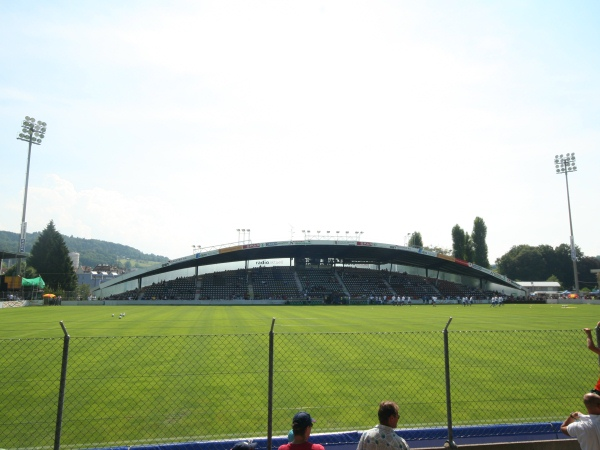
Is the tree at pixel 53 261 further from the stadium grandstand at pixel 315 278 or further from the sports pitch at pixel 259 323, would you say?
the sports pitch at pixel 259 323

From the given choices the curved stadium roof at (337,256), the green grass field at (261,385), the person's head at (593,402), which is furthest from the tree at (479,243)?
the person's head at (593,402)

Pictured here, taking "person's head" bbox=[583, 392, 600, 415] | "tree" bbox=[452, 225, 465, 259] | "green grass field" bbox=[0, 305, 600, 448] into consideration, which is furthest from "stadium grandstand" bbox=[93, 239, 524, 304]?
"person's head" bbox=[583, 392, 600, 415]

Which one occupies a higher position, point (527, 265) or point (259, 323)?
point (527, 265)

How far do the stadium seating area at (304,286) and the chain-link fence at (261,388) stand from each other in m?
48.9

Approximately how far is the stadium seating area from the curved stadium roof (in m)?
2.28

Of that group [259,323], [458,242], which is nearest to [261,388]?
[259,323]

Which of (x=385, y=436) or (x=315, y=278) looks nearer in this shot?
(x=385, y=436)

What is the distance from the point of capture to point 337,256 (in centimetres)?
7575

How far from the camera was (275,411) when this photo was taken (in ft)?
27.0

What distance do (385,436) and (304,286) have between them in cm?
6700

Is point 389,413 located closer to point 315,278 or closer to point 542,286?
point 315,278

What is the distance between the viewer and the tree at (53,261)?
79188 mm

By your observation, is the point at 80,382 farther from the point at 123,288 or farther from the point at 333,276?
the point at 333,276

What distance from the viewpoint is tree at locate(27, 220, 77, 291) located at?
79188mm
